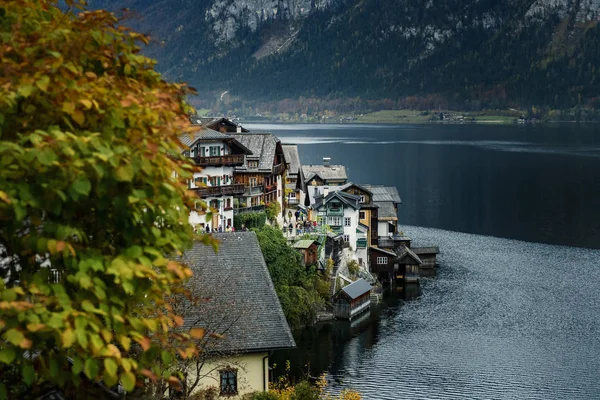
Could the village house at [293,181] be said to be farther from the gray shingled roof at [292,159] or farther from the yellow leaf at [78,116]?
the yellow leaf at [78,116]

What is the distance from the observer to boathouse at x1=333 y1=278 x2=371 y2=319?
232 ft

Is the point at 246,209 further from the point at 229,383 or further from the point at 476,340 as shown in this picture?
the point at 229,383

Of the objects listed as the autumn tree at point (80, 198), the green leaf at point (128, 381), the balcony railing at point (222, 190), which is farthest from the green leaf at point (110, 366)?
the balcony railing at point (222, 190)

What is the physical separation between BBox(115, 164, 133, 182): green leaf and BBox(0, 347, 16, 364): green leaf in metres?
2.76

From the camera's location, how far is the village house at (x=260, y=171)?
77725 millimetres

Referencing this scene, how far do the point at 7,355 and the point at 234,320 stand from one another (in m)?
18.5

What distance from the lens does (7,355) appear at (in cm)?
1145

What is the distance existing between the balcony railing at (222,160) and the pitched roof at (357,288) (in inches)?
564

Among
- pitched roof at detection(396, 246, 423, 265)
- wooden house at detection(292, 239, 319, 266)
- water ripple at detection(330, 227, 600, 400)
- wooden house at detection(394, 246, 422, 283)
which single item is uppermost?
wooden house at detection(292, 239, 319, 266)

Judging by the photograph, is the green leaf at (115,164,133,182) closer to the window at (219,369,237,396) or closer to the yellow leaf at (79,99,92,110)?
the yellow leaf at (79,99,92,110)

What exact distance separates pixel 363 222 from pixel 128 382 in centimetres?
8189

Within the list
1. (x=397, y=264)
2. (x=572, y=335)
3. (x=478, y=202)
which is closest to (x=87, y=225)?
(x=572, y=335)

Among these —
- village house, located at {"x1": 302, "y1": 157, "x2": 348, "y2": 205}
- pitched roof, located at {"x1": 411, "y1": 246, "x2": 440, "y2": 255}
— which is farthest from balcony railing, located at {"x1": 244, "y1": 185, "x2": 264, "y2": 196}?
pitched roof, located at {"x1": 411, "y1": 246, "x2": 440, "y2": 255}

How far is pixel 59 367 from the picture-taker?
12.4m
